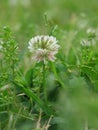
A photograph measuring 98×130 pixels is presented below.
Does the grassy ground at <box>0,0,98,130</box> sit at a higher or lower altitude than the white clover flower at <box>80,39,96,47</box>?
lower

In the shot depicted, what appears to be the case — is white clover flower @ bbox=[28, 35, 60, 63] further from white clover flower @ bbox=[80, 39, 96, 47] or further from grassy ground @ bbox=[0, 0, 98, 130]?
white clover flower @ bbox=[80, 39, 96, 47]

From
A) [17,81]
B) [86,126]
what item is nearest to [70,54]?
[17,81]

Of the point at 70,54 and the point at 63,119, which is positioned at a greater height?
the point at 70,54

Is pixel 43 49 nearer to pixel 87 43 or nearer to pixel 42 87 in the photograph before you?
pixel 42 87

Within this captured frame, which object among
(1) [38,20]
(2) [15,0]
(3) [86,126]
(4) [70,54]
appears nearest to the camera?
(3) [86,126]

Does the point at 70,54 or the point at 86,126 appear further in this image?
the point at 70,54

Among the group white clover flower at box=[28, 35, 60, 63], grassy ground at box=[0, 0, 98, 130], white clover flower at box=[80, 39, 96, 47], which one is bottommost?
grassy ground at box=[0, 0, 98, 130]

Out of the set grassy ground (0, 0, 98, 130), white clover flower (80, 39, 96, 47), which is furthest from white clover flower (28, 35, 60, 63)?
white clover flower (80, 39, 96, 47)

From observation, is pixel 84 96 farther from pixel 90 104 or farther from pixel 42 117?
pixel 42 117

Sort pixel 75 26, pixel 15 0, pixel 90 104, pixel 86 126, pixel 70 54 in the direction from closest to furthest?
pixel 90 104 < pixel 86 126 < pixel 70 54 < pixel 75 26 < pixel 15 0

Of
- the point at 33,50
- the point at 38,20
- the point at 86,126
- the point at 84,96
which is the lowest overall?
the point at 86,126
